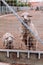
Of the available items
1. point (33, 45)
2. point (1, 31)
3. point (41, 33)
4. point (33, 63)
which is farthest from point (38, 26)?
point (33, 63)

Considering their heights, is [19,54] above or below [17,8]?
below

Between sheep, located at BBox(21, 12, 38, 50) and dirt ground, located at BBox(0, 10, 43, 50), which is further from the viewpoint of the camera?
dirt ground, located at BBox(0, 10, 43, 50)

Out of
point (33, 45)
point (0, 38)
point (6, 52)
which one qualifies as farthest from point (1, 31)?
point (6, 52)

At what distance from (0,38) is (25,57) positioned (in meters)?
1.17

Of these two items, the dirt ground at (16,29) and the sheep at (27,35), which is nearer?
the sheep at (27,35)

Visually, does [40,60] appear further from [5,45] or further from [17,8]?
[17,8]

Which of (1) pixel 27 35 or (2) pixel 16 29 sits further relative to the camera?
(2) pixel 16 29

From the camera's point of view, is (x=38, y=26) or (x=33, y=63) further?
(x=38, y=26)

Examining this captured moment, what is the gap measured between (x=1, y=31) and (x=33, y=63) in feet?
5.30

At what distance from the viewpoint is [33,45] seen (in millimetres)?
3754

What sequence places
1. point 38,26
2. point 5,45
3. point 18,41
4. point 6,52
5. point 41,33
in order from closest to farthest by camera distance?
1. point 6,52
2. point 5,45
3. point 18,41
4. point 41,33
5. point 38,26

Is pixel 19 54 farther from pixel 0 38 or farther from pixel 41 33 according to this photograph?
pixel 41 33

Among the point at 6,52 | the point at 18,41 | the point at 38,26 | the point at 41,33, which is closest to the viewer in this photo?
the point at 6,52

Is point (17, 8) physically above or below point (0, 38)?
above
